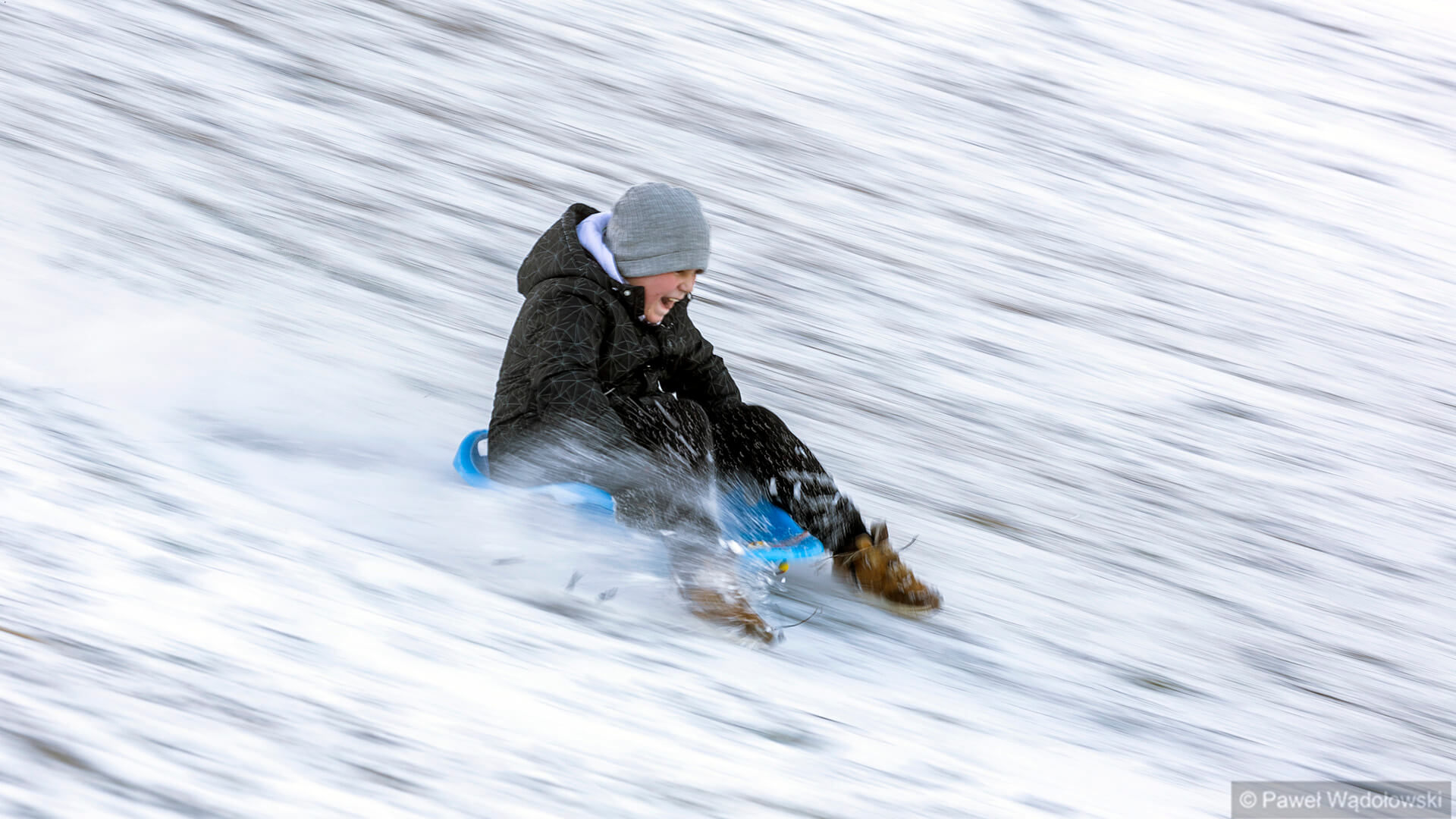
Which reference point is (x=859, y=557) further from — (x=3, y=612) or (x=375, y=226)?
(x=375, y=226)

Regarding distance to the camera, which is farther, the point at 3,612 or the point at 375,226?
the point at 375,226

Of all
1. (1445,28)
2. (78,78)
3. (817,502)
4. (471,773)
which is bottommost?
(471,773)

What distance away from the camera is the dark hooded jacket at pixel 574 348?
105 inches

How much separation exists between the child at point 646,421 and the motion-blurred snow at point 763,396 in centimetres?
13

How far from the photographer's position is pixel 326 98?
5.61m

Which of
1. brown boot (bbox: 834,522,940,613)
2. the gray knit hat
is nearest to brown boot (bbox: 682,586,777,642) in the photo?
brown boot (bbox: 834,522,940,613)

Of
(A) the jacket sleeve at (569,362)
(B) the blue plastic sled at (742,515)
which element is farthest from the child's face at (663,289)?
(B) the blue plastic sled at (742,515)

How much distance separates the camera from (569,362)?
8.82 feet

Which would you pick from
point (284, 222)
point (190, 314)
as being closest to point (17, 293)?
point (190, 314)

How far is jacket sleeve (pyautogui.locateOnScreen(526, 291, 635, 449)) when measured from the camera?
2666 millimetres

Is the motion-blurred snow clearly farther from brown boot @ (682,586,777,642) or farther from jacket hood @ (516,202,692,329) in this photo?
jacket hood @ (516,202,692,329)

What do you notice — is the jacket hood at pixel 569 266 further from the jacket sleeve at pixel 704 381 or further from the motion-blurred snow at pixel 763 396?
the motion-blurred snow at pixel 763 396

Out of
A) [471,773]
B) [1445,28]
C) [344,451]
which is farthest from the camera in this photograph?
[1445,28]

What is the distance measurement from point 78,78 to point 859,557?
14.4ft
